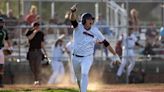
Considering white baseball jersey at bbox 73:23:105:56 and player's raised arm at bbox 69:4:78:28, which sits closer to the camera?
player's raised arm at bbox 69:4:78:28

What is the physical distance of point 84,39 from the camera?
1282cm

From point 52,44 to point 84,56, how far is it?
10.1 m


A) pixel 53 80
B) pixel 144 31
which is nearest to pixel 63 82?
pixel 53 80

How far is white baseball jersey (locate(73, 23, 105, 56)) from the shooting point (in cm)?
1280

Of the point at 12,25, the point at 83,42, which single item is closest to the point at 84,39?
the point at 83,42

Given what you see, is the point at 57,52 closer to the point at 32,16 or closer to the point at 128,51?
the point at 32,16

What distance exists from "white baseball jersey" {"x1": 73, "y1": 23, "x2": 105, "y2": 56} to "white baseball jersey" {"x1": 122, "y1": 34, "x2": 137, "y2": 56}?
9.56m

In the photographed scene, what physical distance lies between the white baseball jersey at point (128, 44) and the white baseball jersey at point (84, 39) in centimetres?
956

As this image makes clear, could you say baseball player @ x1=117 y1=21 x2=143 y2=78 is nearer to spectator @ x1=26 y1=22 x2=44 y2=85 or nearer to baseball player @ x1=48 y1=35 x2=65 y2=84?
baseball player @ x1=48 y1=35 x2=65 y2=84

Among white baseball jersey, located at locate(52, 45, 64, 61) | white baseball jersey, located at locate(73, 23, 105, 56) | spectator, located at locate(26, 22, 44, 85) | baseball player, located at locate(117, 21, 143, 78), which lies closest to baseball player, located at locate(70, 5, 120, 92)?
white baseball jersey, located at locate(73, 23, 105, 56)

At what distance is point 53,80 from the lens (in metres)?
21.5

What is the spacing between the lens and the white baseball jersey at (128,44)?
22406 mm

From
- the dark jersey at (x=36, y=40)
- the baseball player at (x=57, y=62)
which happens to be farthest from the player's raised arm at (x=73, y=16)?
the baseball player at (x=57, y=62)

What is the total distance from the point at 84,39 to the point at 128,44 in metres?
9.87
